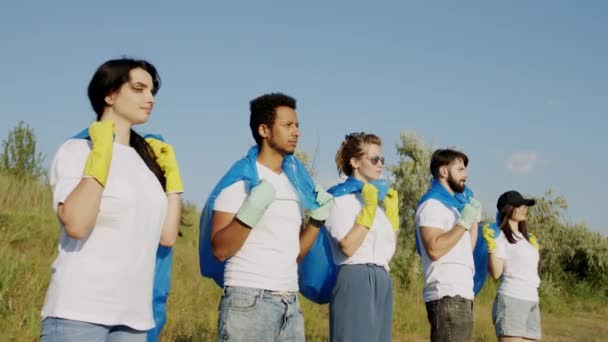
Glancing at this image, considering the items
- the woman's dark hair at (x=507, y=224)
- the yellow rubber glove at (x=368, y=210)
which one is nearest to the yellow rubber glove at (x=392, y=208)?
the yellow rubber glove at (x=368, y=210)

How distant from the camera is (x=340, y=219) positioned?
4.31 m

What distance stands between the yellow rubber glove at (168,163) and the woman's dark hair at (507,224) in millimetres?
3613

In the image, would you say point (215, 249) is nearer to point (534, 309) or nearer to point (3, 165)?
point (534, 309)

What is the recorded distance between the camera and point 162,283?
10.4ft

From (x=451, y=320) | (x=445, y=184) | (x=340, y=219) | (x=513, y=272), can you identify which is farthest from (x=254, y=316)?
(x=513, y=272)

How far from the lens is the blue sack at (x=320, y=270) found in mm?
4340

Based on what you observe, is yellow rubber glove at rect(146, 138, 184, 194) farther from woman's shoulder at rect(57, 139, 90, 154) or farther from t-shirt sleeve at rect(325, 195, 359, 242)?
t-shirt sleeve at rect(325, 195, 359, 242)

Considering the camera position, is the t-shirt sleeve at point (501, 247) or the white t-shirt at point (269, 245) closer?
the white t-shirt at point (269, 245)

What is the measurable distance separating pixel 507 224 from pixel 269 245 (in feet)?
10.4

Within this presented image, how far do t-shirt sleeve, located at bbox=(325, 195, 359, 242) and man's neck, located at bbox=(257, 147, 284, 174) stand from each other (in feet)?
2.53

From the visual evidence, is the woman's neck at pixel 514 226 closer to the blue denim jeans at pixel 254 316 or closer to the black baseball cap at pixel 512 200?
the black baseball cap at pixel 512 200

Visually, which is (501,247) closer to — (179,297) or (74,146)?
(179,297)

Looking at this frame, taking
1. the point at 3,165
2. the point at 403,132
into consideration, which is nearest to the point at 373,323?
the point at 3,165

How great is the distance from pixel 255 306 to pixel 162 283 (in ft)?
1.41
